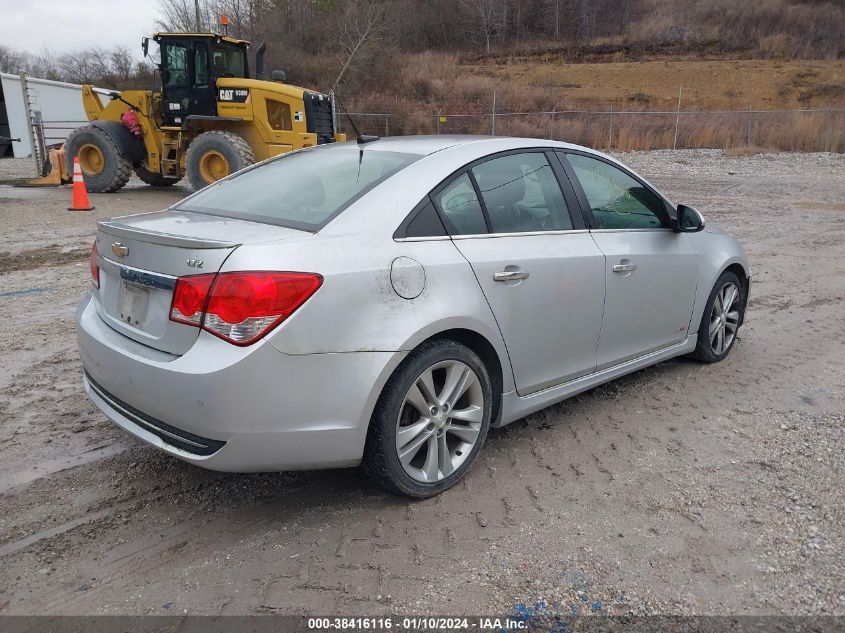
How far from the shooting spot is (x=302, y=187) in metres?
3.37

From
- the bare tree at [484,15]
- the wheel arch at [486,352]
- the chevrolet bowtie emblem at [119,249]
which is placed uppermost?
the bare tree at [484,15]

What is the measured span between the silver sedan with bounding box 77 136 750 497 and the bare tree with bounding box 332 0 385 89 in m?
39.1

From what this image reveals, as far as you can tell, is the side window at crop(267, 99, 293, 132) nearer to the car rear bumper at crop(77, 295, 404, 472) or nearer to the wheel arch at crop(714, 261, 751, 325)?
the wheel arch at crop(714, 261, 751, 325)

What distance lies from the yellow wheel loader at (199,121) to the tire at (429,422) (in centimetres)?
1084

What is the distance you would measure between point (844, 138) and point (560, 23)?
183 feet

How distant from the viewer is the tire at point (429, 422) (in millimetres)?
2811

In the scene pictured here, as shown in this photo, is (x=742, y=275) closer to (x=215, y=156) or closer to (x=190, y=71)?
(x=215, y=156)

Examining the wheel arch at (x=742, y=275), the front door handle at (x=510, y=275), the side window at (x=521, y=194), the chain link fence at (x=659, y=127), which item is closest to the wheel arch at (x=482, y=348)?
the front door handle at (x=510, y=275)

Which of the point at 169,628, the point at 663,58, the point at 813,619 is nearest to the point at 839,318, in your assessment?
the point at 813,619

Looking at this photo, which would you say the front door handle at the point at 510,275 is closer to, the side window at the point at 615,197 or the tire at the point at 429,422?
the tire at the point at 429,422

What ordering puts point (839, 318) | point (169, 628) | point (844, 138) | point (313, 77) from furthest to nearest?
point (313, 77) → point (844, 138) → point (839, 318) → point (169, 628)

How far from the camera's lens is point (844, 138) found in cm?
2431

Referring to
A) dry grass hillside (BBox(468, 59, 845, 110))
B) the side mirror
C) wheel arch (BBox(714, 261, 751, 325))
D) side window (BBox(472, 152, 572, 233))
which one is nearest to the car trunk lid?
side window (BBox(472, 152, 572, 233))

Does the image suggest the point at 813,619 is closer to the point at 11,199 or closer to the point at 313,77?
the point at 11,199
